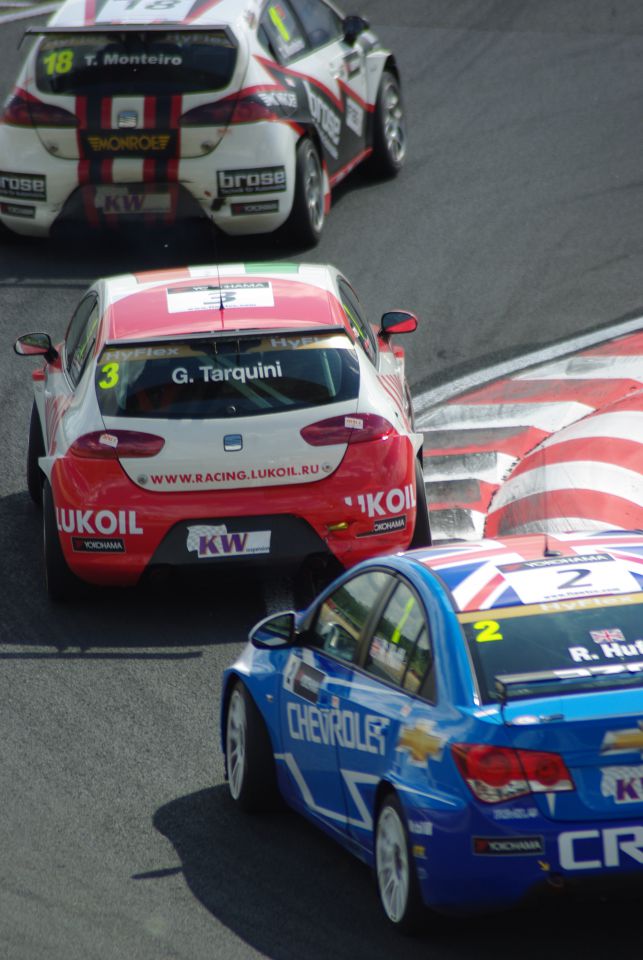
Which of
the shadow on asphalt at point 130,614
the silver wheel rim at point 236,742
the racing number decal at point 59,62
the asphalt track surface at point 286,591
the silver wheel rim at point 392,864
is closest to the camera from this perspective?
the silver wheel rim at point 392,864

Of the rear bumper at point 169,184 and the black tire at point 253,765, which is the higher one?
the rear bumper at point 169,184

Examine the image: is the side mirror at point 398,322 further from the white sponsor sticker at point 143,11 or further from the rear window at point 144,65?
the white sponsor sticker at point 143,11

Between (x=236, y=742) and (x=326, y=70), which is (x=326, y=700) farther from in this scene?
(x=326, y=70)

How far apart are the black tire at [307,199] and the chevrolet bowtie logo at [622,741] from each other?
9.90 meters

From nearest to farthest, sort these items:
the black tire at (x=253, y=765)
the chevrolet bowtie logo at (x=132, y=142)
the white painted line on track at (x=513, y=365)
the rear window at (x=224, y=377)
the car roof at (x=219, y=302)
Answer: the black tire at (x=253, y=765), the rear window at (x=224, y=377), the car roof at (x=219, y=302), the white painted line on track at (x=513, y=365), the chevrolet bowtie logo at (x=132, y=142)

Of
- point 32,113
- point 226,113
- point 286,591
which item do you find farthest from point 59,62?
point 286,591

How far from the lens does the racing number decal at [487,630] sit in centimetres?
576

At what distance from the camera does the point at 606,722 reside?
5.40 meters

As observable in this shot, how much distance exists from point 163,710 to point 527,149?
1065 centimetres

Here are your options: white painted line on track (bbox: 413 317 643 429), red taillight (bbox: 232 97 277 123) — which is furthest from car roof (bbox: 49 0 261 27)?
white painted line on track (bbox: 413 317 643 429)

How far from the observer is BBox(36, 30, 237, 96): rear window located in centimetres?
1434

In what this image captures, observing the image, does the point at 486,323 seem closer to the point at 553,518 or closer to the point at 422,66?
the point at 553,518

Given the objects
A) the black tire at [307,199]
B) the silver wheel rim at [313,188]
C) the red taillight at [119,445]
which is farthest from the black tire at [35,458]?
the silver wheel rim at [313,188]

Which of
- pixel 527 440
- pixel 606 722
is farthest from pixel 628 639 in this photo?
pixel 527 440
